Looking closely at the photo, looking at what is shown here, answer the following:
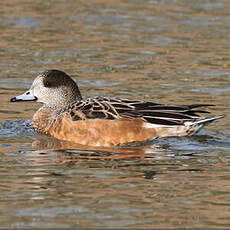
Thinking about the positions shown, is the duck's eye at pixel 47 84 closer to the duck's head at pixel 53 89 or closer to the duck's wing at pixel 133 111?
the duck's head at pixel 53 89

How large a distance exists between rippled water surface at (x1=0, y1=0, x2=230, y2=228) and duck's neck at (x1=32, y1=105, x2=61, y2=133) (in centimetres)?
20

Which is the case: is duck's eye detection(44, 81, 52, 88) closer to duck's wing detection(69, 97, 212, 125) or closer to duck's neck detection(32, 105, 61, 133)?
duck's neck detection(32, 105, 61, 133)

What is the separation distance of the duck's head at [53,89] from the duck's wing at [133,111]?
946mm

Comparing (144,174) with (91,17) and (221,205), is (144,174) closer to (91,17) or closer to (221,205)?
(221,205)

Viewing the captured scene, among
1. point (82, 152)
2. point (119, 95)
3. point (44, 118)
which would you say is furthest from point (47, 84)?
point (82, 152)

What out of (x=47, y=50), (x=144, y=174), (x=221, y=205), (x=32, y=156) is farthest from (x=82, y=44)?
(x=221, y=205)

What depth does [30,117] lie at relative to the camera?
11.2 metres

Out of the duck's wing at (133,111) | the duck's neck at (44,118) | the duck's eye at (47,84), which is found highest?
the duck's eye at (47,84)

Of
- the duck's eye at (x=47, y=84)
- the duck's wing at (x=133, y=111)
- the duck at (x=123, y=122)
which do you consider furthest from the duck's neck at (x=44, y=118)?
the duck's wing at (x=133, y=111)

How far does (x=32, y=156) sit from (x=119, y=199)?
215 centimetres

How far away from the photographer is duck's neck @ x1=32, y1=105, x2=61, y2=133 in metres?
10.3

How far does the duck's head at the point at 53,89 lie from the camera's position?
10586mm

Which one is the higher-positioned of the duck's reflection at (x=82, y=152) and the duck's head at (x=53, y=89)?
the duck's head at (x=53, y=89)

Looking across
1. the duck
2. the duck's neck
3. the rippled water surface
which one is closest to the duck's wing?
the duck
